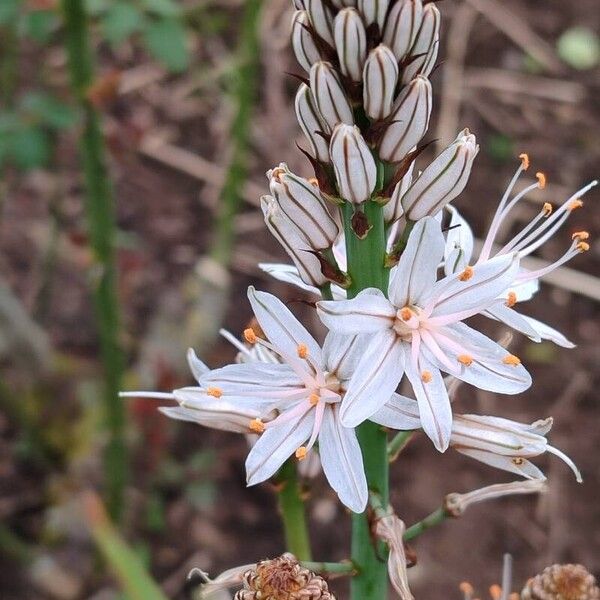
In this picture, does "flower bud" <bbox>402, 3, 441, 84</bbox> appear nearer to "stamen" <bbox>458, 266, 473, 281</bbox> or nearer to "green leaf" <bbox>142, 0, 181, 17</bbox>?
"stamen" <bbox>458, 266, 473, 281</bbox>

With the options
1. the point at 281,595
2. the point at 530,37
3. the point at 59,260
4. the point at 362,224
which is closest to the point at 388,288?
the point at 362,224

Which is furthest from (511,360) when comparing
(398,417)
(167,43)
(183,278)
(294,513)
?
(183,278)

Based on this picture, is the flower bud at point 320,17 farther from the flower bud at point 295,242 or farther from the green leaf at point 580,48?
the green leaf at point 580,48

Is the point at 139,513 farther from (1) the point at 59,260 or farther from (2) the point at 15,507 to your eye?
(1) the point at 59,260

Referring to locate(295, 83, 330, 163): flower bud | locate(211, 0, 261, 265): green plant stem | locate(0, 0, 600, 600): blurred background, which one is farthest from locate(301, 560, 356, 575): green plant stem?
locate(211, 0, 261, 265): green plant stem

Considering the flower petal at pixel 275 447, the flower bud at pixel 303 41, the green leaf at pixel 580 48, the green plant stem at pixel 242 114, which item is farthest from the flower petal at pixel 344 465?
the green leaf at pixel 580 48
